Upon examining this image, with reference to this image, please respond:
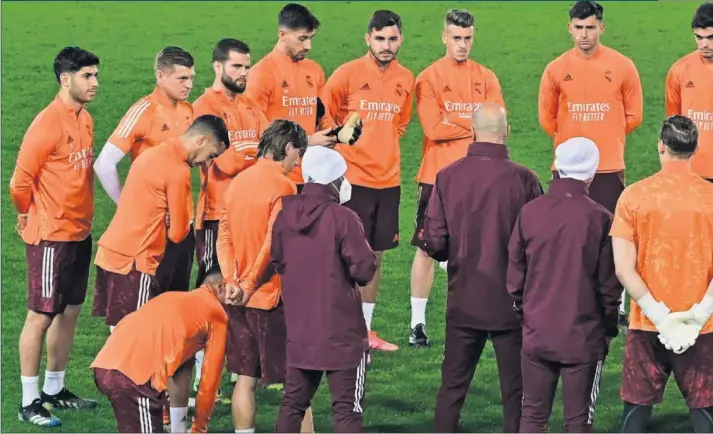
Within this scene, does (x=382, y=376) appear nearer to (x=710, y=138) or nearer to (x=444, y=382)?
(x=444, y=382)

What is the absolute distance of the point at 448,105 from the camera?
11211mm

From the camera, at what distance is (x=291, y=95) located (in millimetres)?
10664

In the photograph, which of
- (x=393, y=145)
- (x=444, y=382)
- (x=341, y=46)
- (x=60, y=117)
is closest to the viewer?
(x=444, y=382)

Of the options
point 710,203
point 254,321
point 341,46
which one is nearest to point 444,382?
point 254,321

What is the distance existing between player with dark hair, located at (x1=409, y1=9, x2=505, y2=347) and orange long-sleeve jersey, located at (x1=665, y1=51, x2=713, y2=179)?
144cm

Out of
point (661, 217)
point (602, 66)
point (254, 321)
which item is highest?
point (602, 66)

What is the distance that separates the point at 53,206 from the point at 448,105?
3.36 m

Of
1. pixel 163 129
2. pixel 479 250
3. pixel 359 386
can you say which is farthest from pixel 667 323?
pixel 163 129

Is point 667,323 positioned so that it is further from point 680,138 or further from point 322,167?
point 322,167

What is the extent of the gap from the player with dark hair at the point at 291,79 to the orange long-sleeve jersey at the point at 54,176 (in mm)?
1573

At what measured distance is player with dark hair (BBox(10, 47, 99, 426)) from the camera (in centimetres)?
925

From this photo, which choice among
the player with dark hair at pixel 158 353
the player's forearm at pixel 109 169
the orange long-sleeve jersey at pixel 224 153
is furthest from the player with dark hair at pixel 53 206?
the player with dark hair at pixel 158 353

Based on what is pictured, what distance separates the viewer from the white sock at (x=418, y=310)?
11156 mm

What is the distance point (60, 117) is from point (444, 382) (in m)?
3.03
